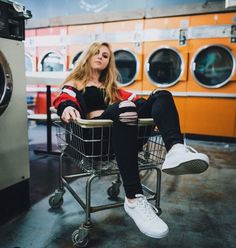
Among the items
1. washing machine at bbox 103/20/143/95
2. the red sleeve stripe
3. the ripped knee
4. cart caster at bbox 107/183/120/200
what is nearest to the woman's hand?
the red sleeve stripe

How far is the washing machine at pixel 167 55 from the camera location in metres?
3.59

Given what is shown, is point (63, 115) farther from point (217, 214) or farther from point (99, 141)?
point (217, 214)

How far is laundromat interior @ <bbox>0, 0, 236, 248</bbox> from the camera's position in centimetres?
131

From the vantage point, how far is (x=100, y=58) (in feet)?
5.05

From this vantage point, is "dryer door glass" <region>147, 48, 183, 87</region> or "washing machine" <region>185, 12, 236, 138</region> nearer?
"washing machine" <region>185, 12, 236, 138</region>

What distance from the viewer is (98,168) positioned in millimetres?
1226

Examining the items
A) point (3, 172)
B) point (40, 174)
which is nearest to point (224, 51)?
point (40, 174)

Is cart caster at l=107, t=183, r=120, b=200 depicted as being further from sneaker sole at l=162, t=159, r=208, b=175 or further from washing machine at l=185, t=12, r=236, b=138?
washing machine at l=185, t=12, r=236, b=138

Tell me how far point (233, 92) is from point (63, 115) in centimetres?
285

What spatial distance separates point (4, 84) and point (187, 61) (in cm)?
278

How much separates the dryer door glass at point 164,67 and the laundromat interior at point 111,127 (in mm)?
14

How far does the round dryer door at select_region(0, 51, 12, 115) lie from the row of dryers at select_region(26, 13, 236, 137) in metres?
2.66

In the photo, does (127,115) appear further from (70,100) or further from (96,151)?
(70,100)

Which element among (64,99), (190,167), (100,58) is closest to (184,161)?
(190,167)
